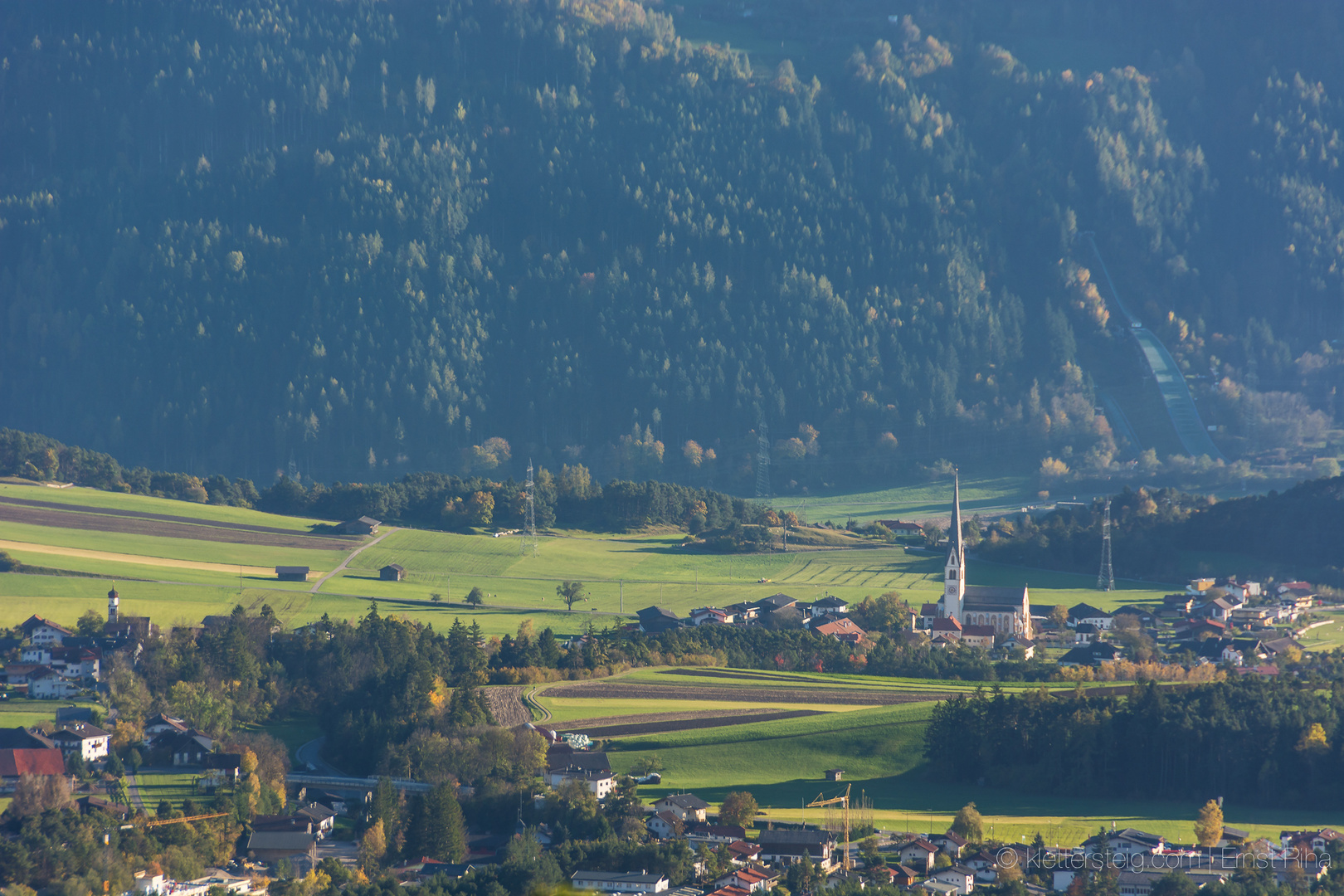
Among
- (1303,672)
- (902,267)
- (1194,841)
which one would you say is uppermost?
(902,267)

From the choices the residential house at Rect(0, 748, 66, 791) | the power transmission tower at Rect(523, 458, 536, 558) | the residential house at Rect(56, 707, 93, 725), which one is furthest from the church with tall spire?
the residential house at Rect(0, 748, 66, 791)

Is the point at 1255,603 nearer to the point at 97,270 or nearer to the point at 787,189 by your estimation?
the point at 787,189

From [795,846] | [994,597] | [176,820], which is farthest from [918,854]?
[994,597]

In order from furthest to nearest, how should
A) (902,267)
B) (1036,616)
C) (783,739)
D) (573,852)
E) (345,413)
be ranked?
(902,267) < (345,413) < (1036,616) < (783,739) < (573,852)

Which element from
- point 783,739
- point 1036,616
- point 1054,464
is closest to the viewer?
point 783,739

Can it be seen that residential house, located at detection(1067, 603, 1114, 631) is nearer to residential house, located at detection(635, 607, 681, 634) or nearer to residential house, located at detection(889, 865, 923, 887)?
residential house, located at detection(635, 607, 681, 634)

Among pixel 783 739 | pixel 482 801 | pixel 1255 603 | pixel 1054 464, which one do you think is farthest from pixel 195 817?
pixel 1054 464

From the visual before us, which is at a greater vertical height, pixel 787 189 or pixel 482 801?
pixel 787 189
